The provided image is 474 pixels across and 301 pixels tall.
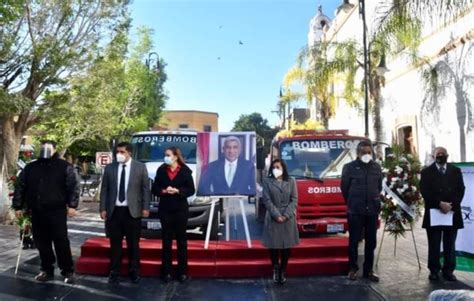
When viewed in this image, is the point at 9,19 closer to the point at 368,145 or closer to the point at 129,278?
the point at 129,278

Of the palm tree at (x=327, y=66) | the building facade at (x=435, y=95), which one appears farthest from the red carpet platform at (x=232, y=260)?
the palm tree at (x=327, y=66)

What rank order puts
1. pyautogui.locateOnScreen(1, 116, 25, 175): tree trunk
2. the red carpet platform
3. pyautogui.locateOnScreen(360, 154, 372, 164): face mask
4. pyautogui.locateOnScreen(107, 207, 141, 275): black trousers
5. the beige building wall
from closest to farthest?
pyautogui.locateOnScreen(107, 207, 141, 275): black trousers, pyautogui.locateOnScreen(360, 154, 372, 164): face mask, the red carpet platform, pyautogui.locateOnScreen(1, 116, 25, 175): tree trunk, the beige building wall

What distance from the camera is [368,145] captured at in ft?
23.3

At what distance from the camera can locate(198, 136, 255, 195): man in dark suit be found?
795 centimetres

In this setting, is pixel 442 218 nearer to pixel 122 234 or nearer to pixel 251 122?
pixel 122 234

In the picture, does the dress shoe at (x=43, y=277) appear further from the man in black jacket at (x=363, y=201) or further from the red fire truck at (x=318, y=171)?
the red fire truck at (x=318, y=171)

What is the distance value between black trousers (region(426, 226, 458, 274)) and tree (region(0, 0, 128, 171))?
930 centimetres

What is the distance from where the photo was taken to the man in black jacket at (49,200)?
22.0ft

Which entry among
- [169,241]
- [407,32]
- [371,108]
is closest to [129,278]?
[169,241]

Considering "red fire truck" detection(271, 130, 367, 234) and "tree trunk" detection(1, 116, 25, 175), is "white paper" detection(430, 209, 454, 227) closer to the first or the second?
"red fire truck" detection(271, 130, 367, 234)

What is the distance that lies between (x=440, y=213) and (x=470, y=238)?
66cm

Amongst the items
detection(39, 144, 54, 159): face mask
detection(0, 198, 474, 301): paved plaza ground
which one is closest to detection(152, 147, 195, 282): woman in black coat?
detection(0, 198, 474, 301): paved plaza ground

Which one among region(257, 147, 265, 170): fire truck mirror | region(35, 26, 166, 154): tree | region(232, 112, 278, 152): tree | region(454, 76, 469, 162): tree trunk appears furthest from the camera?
region(232, 112, 278, 152): tree

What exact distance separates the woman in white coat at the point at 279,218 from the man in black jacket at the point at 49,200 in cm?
267
